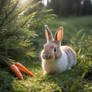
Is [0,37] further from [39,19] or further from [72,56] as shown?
[72,56]

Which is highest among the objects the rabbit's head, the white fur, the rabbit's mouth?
the rabbit's head

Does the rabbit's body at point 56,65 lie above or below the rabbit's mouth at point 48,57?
below

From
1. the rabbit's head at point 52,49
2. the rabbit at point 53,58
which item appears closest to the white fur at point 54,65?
the rabbit at point 53,58

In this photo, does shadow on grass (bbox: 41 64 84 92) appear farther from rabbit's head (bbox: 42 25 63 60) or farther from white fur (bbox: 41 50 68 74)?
rabbit's head (bbox: 42 25 63 60)

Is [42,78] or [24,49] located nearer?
[42,78]

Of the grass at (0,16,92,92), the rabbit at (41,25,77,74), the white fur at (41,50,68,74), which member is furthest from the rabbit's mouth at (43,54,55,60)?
the grass at (0,16,92,92)

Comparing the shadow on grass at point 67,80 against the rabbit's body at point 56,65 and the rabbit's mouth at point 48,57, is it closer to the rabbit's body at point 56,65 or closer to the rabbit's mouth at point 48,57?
the rabbit's body at point 56,65

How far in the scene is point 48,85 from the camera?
10.9ft

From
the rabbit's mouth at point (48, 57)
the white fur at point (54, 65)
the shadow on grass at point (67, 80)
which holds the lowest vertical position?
the shadow on grass at point (67, 80)

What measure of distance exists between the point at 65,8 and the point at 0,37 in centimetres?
1495

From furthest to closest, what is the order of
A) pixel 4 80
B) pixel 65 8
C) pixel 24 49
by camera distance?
pixel 65 8 → pixel 24 49 → pixel 4 80

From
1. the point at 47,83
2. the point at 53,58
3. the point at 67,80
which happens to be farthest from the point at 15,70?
the point at 67,80

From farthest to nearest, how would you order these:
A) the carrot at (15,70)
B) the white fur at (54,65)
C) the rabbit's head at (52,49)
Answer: the white fur at (54,65)
the rabbit's head at (52,49)
the carrot at (15,70)

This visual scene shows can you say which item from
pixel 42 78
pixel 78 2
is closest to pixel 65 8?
pixel 78 2
